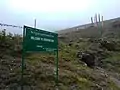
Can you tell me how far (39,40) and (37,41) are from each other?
0.12 metres

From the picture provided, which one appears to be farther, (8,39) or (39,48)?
(8,39)

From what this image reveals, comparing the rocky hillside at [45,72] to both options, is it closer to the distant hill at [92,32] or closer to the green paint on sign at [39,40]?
the green paint on sign at [39,40]

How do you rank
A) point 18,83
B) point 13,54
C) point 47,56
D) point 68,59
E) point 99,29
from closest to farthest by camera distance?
point 18,83, point 13,54, point 47,56, point 68,59, point 99,29

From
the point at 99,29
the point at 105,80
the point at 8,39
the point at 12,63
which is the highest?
the point at 99,29

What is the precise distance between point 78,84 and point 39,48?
1.91m

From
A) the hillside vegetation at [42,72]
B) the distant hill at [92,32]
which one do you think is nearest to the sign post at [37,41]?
the hillside vegetation at [42,72]

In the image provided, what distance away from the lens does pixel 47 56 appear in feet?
36.2

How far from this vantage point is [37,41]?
7863 mm

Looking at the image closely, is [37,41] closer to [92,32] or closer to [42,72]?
[42,72]

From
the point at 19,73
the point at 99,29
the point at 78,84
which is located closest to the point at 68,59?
the point at 78,84

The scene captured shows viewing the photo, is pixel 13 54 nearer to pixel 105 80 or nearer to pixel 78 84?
pixel 78 84

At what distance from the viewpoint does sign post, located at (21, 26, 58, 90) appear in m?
7.38

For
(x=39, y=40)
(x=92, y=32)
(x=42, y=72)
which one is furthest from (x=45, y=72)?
(x=92, y=32)

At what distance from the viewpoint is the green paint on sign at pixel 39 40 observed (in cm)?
746
